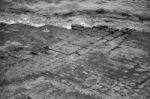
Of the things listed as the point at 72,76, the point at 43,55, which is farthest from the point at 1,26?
the point at 72,76

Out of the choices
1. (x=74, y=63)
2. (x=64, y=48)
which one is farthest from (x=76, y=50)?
(x=74, y=63)

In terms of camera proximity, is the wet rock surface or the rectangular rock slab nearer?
the wet rock surface

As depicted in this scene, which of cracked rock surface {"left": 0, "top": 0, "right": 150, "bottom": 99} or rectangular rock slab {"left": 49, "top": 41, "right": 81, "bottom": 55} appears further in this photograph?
rectangular rock slab {"left": 49, "top": 41, "right": 81, "bottom": 55}

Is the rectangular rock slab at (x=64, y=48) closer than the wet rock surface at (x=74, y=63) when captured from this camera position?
No

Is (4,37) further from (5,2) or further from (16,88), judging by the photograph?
(5,2)

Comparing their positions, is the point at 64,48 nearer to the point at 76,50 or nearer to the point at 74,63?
the point at 76,50
